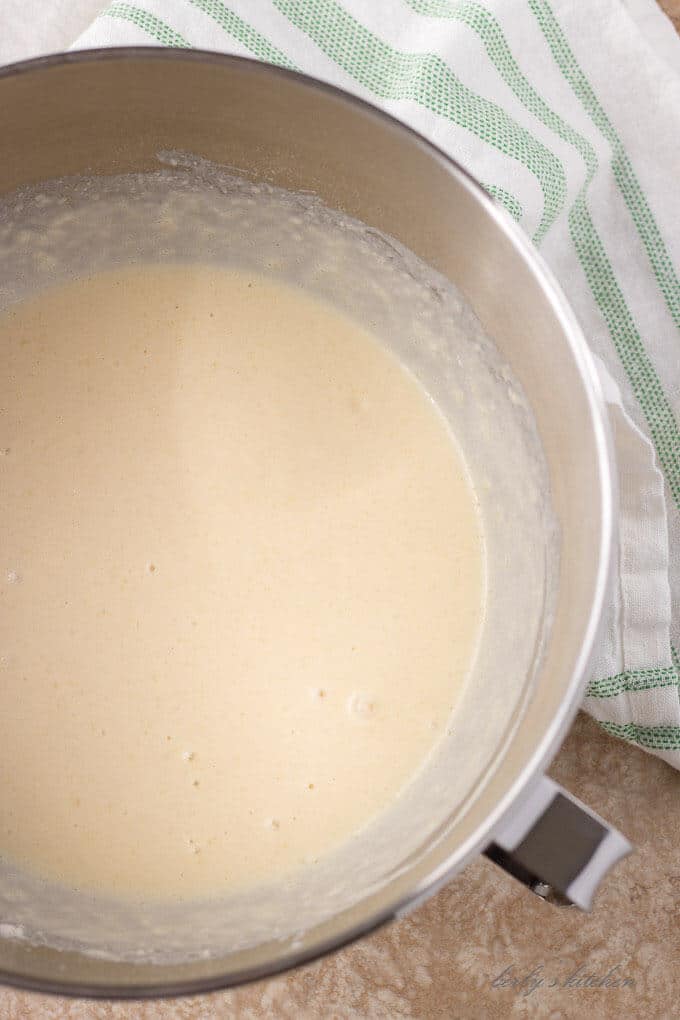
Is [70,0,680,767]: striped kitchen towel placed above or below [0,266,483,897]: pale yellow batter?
above

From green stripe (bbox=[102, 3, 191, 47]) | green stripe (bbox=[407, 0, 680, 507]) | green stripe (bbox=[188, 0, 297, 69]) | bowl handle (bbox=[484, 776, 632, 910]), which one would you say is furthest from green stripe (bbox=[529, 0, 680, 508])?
bowl handle (bbox=[484, 776, 632, 910])

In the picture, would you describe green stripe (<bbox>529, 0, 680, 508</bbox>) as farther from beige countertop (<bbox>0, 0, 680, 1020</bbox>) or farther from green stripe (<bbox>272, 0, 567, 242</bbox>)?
beige countertop (<bbox>0, 0, 680, 1020</bbox>)

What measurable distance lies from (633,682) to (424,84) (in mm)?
845

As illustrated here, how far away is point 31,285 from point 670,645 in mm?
1013

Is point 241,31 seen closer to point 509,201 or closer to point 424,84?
point 424,84

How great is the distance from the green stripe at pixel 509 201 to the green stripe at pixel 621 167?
187 mm

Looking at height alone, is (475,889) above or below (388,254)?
below

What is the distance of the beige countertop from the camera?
134cm

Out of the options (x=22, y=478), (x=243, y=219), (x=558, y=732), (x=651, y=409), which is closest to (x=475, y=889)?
(x=558, y=732)

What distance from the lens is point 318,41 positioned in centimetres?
143

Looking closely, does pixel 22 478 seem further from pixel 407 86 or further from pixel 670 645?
pixel 670 645

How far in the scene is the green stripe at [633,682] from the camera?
136 centimetres

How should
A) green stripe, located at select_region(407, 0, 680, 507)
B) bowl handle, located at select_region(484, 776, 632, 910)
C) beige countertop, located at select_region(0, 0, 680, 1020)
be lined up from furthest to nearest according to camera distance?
green stripe, located at select_region(407, 0, 680, 507), beige countertop, located at select_region(0, 0, 680, 1020), bowl handle, located at select_region(484, 776, 632, 910)

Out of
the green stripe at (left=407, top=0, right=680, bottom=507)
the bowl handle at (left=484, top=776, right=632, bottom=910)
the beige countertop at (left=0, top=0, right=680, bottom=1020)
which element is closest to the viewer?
the bowl handle at (left=484, top=776, right=632, bottom=910)
